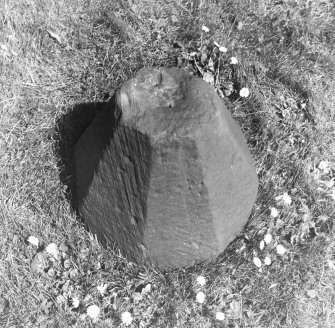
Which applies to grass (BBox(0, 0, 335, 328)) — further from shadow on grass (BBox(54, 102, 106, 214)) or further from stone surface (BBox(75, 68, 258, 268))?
stone surface (BBox(75, 68, 258, 268))

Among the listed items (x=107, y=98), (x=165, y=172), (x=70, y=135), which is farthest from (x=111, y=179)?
(x=107, y=98)

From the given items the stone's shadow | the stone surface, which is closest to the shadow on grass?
the stone's shadow

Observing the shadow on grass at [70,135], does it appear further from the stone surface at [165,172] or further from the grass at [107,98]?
the stone surface at [165,172]

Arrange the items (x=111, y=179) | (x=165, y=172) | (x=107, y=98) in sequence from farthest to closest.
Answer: (x=107, y=98) < (x=111, y=179) < (x=165, y=172)

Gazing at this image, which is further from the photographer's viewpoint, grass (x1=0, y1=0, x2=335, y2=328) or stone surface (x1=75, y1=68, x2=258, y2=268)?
grass (x1=0, y1=0, x2=335, y2=328)

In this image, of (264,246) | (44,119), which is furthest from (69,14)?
(264,246)

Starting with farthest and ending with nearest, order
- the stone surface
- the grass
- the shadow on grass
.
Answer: the shadow on grass, the grass, the stone surface

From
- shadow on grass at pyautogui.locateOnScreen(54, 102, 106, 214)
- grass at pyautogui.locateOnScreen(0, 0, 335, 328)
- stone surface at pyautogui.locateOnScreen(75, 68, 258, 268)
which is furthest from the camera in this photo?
shadow on grass at pyautogui.locateOnScreen(54, 102, 106, 214)

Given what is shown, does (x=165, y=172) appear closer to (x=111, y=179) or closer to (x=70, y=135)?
(x=111, y=179)
